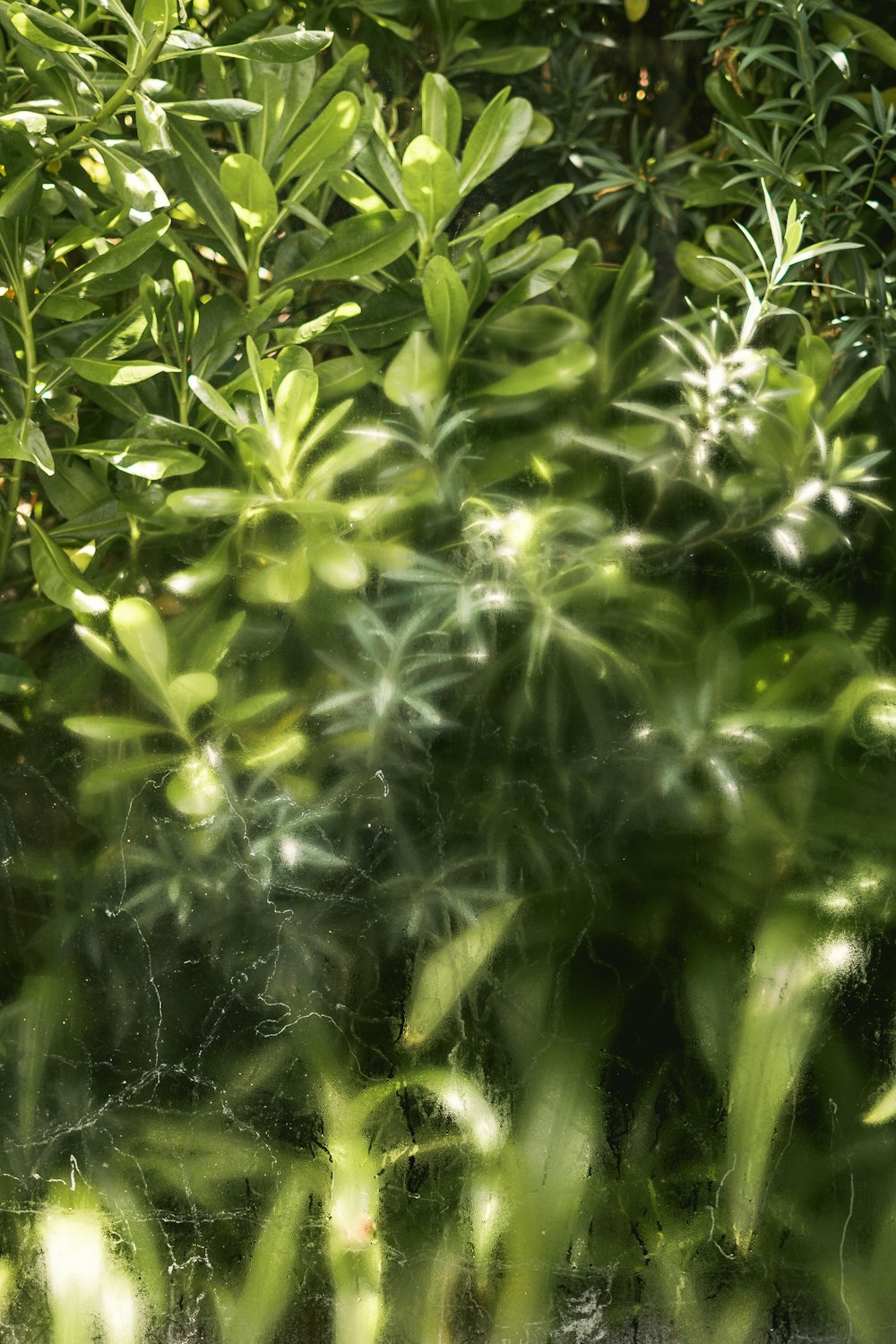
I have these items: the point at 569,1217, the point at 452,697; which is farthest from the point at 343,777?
the point at 569,1217

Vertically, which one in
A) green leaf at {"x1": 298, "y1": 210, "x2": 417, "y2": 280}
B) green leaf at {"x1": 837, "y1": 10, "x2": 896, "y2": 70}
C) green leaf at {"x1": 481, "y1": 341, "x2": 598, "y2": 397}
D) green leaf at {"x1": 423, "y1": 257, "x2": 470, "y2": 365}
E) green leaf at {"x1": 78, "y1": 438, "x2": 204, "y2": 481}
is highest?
green leaf at {"x1": 837, "y1": 10, "x2": 896, "y2": 70}

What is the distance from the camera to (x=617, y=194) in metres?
0.68

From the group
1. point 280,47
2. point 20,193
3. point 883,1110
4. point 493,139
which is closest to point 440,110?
point 493,139

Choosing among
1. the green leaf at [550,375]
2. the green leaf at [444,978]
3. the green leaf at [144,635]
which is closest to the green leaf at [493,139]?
the green leaf at [550,375]

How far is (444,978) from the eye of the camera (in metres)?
0.66

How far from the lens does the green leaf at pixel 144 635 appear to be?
0.66 meters

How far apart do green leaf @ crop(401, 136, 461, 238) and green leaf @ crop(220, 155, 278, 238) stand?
3.2 inches

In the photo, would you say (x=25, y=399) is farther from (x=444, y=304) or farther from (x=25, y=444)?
(x=444, y=304)

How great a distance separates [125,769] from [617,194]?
474 mm

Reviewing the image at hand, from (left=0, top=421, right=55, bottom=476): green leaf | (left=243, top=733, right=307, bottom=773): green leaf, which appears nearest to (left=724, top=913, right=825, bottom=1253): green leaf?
(left=243, top=733, right=307, bottom=773): green leaf

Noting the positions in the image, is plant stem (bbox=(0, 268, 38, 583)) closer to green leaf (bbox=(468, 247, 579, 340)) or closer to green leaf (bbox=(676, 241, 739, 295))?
green leaf (bbox=(468, 247, 579, 340))

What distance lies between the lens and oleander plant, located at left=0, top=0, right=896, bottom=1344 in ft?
2.16

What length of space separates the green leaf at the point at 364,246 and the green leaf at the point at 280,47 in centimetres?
11

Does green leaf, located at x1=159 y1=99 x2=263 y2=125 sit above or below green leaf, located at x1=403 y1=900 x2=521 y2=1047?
above
